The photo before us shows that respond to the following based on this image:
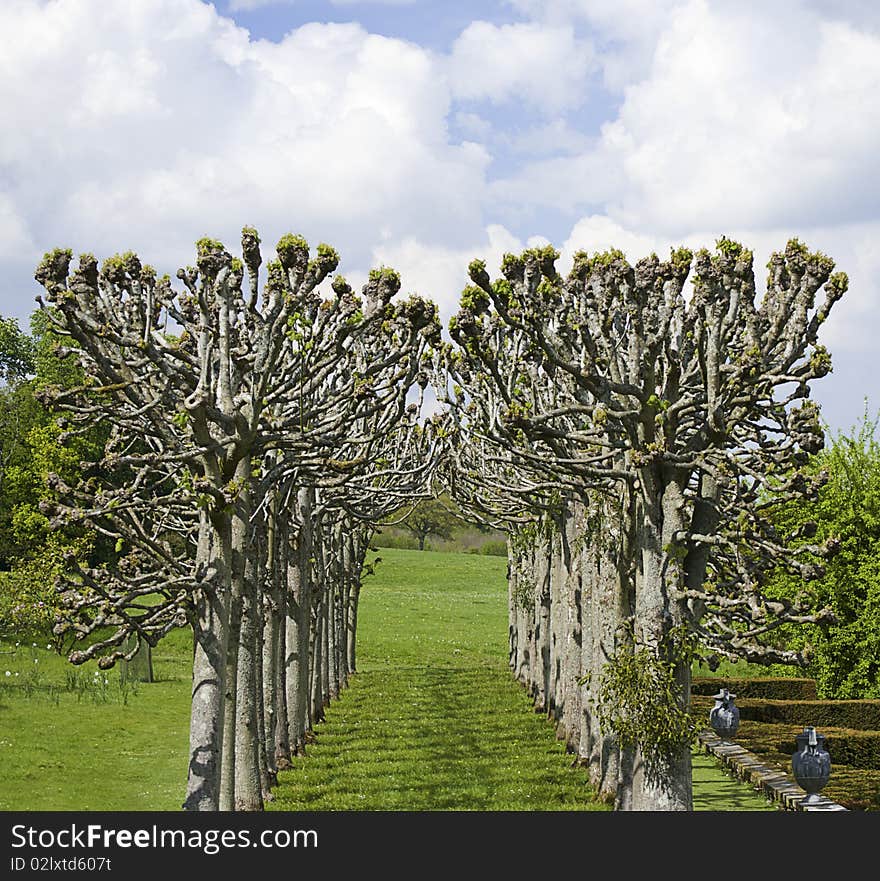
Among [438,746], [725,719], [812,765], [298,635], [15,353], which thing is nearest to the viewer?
[812,765]

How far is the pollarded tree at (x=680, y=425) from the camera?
1370 cm

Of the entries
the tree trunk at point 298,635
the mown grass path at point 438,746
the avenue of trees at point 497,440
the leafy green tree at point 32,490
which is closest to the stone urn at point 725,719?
the mown grass path at point 438,746

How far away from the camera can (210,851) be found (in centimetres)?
1009

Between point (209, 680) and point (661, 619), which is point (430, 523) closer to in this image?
point (661, 619)

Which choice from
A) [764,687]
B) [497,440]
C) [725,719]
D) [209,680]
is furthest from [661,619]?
[764,687]

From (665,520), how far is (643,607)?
1218 millimetres

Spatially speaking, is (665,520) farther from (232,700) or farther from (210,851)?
(210,851)

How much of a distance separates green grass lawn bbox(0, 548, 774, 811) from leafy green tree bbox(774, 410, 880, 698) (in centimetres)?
718

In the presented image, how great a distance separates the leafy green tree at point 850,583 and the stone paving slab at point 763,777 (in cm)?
594

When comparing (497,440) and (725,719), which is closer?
(497,440)

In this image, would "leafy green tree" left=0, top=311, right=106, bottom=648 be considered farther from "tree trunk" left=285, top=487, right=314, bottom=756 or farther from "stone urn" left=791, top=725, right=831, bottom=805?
"stone urn" left=791, top=725, right=831, bottom=805

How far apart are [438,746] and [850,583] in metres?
12.1

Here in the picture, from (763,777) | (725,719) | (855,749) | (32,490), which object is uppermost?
(32,490)

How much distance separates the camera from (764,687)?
1272 inches
